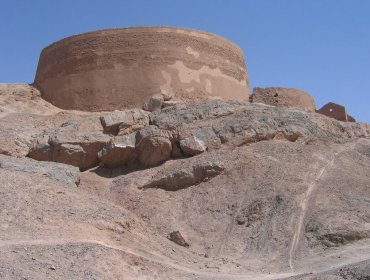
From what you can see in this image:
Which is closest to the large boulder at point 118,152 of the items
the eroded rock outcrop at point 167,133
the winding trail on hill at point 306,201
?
the eroded rock outcrop at point 167,133

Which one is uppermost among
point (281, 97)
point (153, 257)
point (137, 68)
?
point (281, 97)

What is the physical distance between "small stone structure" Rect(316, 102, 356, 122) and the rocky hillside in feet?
11.5

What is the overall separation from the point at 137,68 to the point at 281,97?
5.62 metres

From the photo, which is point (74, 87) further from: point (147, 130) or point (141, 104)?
point (147, 130)

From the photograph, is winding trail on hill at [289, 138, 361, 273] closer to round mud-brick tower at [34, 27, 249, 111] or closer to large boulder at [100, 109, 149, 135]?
round mud-brick tower at [34, 27, 249, 111]

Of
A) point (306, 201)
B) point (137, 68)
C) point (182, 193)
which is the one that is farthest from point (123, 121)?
point (306, 201)

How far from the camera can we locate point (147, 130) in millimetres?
15789

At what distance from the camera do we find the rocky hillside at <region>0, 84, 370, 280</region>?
9305 millimetres

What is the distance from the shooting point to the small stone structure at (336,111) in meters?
21.7

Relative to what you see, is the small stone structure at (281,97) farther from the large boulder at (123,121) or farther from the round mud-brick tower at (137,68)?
the large boulder at (123,121)

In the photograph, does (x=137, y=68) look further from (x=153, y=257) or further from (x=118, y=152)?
(x=153, y=257)

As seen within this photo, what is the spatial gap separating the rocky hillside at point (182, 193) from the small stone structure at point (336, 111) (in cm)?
351

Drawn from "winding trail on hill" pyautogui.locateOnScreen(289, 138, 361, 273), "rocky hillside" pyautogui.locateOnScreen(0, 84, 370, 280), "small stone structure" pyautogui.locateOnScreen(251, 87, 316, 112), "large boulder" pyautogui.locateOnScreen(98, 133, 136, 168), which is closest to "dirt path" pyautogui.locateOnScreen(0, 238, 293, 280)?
"rocky hillside" pyautogui.locateOnScreen(0, 84, 370, 280)

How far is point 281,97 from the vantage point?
20.9 m
